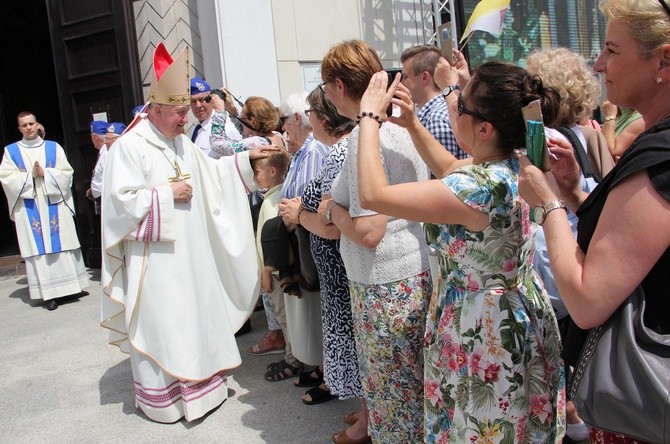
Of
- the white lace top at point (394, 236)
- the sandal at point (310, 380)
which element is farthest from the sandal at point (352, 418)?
the white lace top at point (394, 236)

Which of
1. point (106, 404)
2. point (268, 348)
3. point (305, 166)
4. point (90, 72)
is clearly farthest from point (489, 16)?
point (90, 72)

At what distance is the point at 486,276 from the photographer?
5.58 feet

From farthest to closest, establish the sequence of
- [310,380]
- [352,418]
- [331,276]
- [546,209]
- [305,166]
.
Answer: [310,380] → [305,166] → [352,418] → [331,276] → [546,209]

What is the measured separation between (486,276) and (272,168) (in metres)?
2.10

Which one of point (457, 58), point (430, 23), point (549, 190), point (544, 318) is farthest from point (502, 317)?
point (430, 23)

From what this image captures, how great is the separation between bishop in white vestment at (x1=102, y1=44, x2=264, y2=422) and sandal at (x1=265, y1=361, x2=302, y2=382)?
37 centimetres

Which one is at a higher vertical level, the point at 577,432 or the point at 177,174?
the point at 177,174

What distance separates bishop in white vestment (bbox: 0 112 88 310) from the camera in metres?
5.98

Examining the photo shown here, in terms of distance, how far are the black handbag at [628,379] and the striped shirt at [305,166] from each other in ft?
6.48

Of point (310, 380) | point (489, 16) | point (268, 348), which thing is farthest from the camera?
point (268, 348)

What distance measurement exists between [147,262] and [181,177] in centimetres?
51

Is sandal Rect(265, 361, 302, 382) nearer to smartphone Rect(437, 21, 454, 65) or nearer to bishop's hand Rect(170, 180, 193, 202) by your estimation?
bishop's hand Rect(170, 180, 193, 202)

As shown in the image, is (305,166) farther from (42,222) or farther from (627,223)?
(42,222)

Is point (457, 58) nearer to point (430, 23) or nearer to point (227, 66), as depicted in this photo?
point (227, 66)
